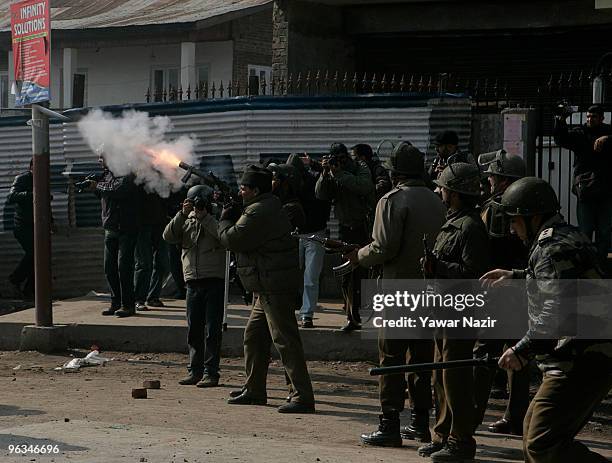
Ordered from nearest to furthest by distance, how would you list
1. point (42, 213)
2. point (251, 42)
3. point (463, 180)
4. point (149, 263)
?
point (463, 180) < point (42, 213) < point (149, 263) < point (251, 42)

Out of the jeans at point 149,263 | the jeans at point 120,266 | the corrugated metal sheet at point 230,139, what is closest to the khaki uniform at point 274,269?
the jeans at point 120,266

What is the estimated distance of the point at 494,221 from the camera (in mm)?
9398

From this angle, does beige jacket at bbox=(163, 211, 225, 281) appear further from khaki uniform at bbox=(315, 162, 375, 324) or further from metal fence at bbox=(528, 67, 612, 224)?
metal fence at bbox=(528, 67, 612, 224)

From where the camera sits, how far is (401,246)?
904cm

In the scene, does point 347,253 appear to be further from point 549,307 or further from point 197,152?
point 197,152

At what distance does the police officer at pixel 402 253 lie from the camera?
8.96 m

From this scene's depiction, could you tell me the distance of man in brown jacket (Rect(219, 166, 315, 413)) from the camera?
1016 centimetres

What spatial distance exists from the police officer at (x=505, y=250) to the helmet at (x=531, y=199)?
6.87ft

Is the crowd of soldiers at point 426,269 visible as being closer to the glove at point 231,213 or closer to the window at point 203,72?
the glove at point 231,213

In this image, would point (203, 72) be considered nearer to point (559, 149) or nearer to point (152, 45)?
point (152, 45)

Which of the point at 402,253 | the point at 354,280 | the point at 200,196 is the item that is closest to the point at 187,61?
the point at 354,280

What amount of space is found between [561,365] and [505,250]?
9.18 ft

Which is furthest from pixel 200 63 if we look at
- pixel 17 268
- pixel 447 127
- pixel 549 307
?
pixel 549 307

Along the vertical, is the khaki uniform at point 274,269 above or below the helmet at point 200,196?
below
